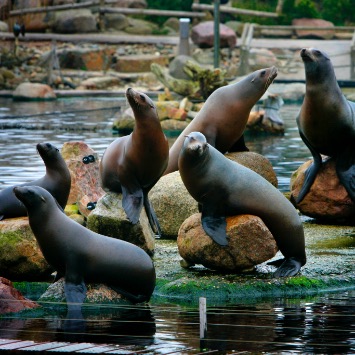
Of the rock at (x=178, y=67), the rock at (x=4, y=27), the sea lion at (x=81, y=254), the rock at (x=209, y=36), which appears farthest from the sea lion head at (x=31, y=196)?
the rock at (x=4, y=27)

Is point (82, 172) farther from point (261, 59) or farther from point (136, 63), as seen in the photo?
point (136, 63)

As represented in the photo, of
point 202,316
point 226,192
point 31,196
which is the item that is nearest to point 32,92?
point 226,192

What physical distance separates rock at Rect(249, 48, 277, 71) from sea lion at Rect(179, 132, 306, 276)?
23909 mm

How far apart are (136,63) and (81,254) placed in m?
27.1

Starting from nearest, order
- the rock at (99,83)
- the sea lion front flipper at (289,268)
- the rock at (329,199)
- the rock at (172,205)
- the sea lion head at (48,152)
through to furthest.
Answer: the sea lion front flipper at (289,268), the sea lion head at (48,152), the rock at (172,205), the rock at (329,199), the rock at (99,83)

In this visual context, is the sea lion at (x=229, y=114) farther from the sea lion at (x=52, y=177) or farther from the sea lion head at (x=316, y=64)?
the sea lion at (x=52, y=177)

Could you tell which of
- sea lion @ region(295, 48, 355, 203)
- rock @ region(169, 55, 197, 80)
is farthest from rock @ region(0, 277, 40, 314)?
rock @ region(169, 55, 197, 80)

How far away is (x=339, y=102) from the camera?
1153cm

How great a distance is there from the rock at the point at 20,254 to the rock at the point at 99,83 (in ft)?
78.0

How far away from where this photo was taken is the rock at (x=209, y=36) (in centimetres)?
3616

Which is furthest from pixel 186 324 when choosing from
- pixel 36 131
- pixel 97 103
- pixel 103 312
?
pixel 97 103

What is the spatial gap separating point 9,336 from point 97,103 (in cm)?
2261

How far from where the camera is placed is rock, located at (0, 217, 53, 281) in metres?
9.05

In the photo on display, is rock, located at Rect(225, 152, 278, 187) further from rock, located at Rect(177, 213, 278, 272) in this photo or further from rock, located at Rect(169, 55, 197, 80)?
rock, located at Rect(169, 55, 197, 80)
